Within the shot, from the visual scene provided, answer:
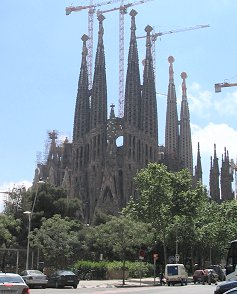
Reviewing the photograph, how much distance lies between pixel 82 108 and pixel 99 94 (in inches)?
300

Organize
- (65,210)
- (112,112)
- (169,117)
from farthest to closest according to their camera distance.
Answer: (169,117) → (112,112) → (65,210)

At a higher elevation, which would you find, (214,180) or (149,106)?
(149,106)

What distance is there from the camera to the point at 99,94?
12250 cm

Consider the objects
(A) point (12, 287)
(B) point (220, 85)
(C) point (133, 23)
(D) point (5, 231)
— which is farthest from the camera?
(C) point (133, 23)

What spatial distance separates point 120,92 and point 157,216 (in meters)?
76.0

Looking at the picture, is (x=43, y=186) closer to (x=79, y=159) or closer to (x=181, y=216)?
(x=181, y=216)

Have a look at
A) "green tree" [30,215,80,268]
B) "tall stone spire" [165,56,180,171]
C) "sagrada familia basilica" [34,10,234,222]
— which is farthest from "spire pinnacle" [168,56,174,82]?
"green tree" [30,215,80,268]

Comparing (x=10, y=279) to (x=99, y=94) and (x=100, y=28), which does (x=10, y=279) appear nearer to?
(x=99, y=94)

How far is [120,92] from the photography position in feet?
410

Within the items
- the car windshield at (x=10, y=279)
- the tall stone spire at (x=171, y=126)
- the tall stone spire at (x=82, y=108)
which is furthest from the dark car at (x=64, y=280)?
the tall stone spire at (x=171, y=126)

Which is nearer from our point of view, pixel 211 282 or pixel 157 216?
pixel 211 282

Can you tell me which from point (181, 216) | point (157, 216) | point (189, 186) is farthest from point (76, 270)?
point (189, 186)

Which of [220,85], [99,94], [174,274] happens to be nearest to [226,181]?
[99,94]

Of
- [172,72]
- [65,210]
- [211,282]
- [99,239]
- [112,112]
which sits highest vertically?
[172,72]
